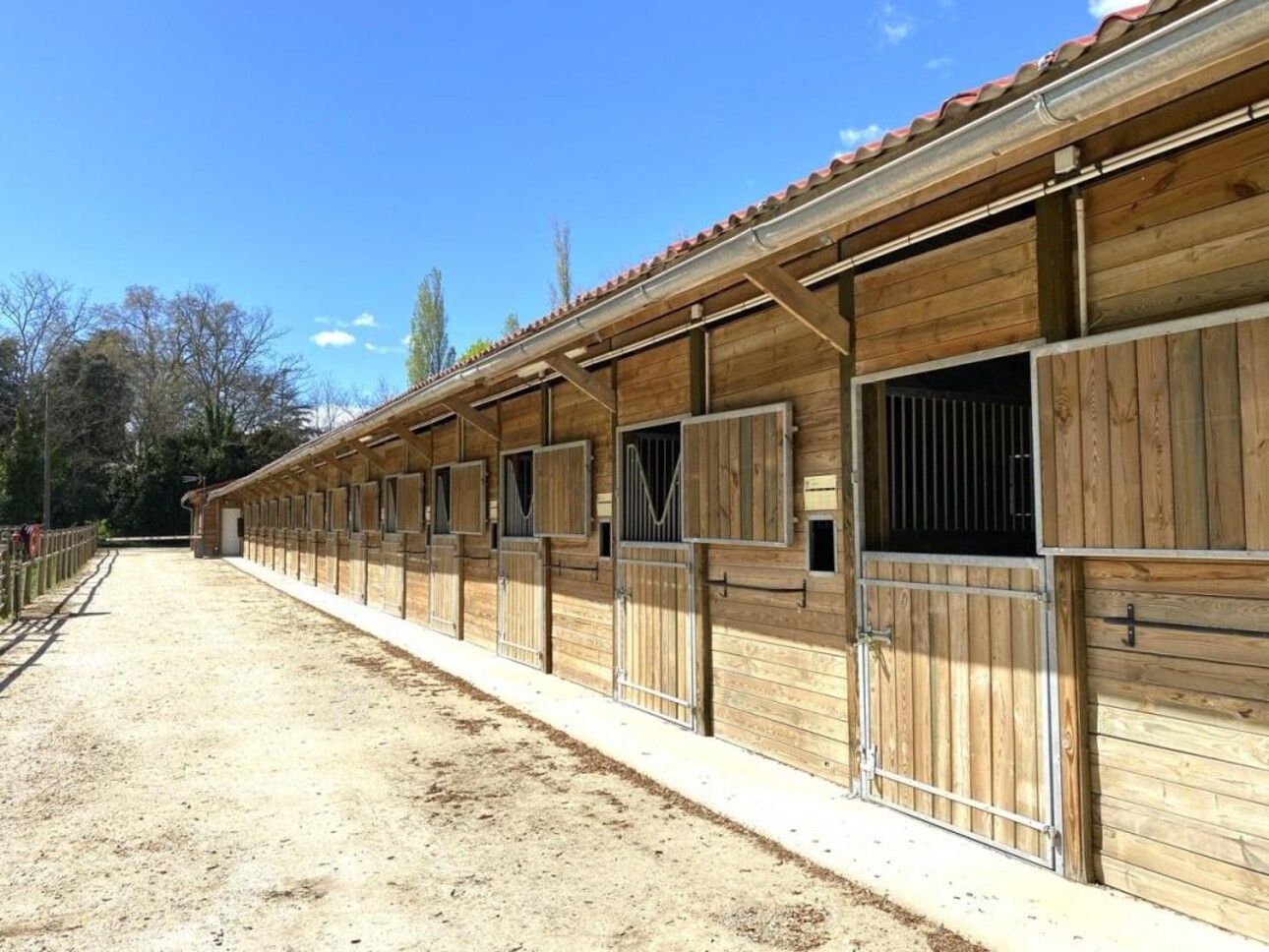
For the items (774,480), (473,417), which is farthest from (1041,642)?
(473,417)

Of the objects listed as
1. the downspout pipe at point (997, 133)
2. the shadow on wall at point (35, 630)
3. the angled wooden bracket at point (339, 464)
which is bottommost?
the shadow on wall at point (35, 630)

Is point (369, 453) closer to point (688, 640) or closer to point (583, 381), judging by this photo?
point (583, 381)

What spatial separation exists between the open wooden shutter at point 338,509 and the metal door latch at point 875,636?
1258 cm

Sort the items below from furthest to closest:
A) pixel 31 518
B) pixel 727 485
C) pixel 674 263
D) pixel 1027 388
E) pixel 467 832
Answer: pixel 31 518, pixel 1027 388, pixel 727 485, pixel 674 263, pixel 467 832

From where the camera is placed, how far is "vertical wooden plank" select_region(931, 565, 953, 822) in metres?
3.52

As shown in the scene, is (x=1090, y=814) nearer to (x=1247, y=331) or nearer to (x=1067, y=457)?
Result: (x=1067, y=457)

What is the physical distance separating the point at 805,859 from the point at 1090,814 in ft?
3.45

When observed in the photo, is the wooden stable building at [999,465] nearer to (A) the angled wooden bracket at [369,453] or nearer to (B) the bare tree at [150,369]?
(A) the angled wooden bracket at [369,453]

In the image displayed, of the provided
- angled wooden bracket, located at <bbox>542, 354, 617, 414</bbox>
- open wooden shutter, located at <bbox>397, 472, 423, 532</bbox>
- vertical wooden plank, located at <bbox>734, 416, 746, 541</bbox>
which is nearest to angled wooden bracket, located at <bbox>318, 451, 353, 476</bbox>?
open wooden shutter, located at <bbox>397, 472, 423, 532</bbox>

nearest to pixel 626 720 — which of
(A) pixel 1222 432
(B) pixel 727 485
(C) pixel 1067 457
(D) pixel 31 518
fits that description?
(B) pixel 727 485

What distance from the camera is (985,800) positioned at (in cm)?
332

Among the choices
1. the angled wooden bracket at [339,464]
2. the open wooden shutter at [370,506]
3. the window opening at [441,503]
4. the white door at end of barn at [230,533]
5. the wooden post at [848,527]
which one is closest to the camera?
the wooden post at [848,527]

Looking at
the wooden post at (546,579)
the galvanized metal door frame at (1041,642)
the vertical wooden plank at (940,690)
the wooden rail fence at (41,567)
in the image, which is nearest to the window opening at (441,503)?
the wooden post at (546,579)

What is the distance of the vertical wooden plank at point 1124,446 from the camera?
271cm
